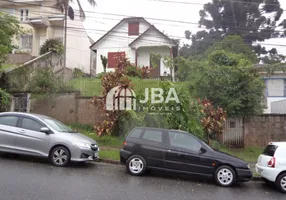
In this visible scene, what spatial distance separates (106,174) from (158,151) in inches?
68.1

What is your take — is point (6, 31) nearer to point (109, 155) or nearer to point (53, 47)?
point (53, 47)

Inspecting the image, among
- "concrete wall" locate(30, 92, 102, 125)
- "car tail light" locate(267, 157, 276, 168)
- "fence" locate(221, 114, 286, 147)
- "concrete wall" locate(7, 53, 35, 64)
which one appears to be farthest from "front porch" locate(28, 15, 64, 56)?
"car tail light" locate(267, 157, 276, 168)

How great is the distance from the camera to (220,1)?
39.3 metres

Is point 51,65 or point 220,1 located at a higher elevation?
point 220,1

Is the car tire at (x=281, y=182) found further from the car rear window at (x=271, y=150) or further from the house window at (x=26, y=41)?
the house window at (x=26, y=41)

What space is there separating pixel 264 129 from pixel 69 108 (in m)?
10.5

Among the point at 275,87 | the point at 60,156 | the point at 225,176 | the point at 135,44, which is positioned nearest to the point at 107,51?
the point at 135,44

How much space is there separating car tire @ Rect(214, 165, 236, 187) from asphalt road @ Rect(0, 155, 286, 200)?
0.64 feet

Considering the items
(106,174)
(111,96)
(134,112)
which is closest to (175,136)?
(106,174)

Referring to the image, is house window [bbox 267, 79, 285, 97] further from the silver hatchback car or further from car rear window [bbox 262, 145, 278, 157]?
the silver hatchback car

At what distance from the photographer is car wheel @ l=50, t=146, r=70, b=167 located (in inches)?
335

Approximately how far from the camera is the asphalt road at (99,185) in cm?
593

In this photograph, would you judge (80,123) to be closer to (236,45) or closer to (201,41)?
(236,45)

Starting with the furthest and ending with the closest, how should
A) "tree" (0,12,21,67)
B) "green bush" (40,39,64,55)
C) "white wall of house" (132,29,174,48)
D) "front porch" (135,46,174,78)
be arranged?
"front porch" (135,46,174,78), "white wall of house" (132,29,174,48), "green bush" (40,39,64,55), "tree" (0,12,21,67)
